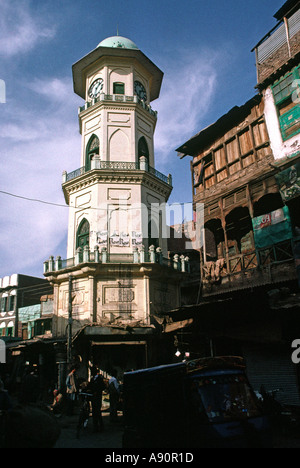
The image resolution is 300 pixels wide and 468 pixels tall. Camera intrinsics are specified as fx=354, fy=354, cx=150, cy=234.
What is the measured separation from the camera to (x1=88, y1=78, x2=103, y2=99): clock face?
27109 millimetres

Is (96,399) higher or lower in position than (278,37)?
lower

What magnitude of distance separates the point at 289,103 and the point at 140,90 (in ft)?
57.6

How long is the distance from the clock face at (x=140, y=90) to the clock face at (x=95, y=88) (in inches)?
106

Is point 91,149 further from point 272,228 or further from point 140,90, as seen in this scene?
point 272,228

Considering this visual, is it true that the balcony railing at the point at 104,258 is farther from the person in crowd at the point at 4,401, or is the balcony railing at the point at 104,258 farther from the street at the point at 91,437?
the person in crowd at the point at 4,401

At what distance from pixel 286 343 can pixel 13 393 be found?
659 inches

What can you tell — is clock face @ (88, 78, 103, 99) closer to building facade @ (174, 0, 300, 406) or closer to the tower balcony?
the tower balcony

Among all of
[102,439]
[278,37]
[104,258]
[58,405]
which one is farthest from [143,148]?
[102,439]

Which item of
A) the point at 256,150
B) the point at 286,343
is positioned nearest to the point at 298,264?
the point at 286,343

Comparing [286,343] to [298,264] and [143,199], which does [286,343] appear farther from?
[143,199]

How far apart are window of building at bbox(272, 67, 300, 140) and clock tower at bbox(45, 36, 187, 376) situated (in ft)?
39.1

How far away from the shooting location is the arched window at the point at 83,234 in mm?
23719

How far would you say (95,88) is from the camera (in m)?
27.5

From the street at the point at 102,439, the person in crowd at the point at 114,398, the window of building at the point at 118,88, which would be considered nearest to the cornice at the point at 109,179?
the window of building at the point at 118,88
